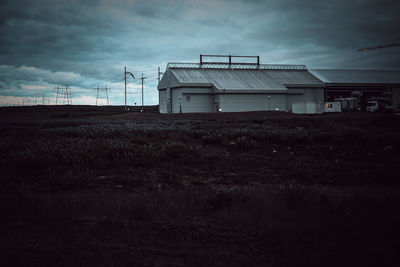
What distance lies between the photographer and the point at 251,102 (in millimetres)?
52594

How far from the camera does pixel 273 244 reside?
359 cm

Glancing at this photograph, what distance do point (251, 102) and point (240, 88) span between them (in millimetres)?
3462

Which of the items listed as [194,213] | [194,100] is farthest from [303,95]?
[194,213]

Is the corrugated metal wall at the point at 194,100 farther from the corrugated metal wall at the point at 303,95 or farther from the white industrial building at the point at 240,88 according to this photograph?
the corrugated metal wall at the point at 303,95

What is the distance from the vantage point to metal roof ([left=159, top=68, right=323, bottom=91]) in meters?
51.9

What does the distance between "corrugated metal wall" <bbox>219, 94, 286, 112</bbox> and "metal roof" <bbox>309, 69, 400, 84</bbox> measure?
13.2 m

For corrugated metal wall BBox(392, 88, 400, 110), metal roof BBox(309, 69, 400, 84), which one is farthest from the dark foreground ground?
corrugated metal wall BBox(392, 88, 400, 110)

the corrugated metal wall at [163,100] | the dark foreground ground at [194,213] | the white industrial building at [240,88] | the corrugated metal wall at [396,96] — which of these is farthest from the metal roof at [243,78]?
the dark foreground ground at [194,213]

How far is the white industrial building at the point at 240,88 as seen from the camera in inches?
2015

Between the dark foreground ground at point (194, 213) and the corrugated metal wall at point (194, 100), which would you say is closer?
the dark foreground ground at point (194, 213)

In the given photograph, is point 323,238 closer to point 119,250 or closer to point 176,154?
point 119,250

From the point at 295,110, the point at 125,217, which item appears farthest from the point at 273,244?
the point at 295,110

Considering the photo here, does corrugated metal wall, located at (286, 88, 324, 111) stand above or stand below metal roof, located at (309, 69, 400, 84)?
below

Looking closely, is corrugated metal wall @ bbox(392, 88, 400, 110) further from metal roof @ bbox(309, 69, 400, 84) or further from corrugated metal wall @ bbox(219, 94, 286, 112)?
corrugated metal wall @ bbox(219, 94, 286, 112)
